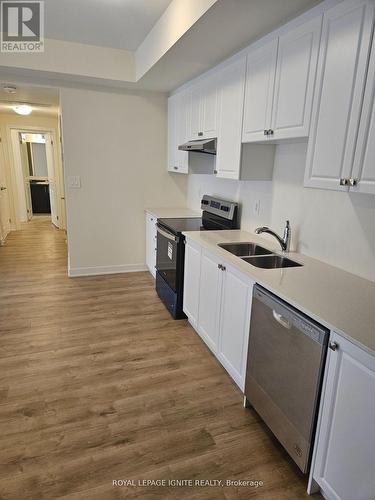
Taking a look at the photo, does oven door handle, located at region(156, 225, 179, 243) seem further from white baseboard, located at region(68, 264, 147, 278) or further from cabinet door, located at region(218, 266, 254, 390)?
white baseboard, located at region(68, 264, 147, 278)

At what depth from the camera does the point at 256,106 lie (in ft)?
7.54

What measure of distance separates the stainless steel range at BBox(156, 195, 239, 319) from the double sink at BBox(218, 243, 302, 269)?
571 mm

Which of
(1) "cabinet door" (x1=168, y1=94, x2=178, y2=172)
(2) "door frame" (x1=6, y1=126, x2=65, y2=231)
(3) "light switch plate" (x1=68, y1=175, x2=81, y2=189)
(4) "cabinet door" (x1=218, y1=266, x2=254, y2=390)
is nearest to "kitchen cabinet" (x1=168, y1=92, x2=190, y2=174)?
(1) "cabinet door" (x1=168, y1=94, x2=178, y2=172)

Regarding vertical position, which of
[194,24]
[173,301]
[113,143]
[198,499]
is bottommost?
[198,499]

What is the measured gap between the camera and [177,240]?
304 centimetres

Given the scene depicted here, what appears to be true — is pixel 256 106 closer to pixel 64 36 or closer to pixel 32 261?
pixel 64 36

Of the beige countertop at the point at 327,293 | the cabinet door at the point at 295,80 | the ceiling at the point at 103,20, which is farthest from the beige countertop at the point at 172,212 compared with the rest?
the cabinet door at the point at 295,80

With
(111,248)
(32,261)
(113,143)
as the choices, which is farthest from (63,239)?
(113,143)

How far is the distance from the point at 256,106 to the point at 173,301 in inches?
75.6

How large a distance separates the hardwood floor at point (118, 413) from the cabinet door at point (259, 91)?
181 cm

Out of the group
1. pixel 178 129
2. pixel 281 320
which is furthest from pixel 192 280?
pixel 178 129

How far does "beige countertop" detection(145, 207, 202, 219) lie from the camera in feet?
12.7

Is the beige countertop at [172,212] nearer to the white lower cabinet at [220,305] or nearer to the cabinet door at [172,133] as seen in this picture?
the cabinet door at [172,133]
